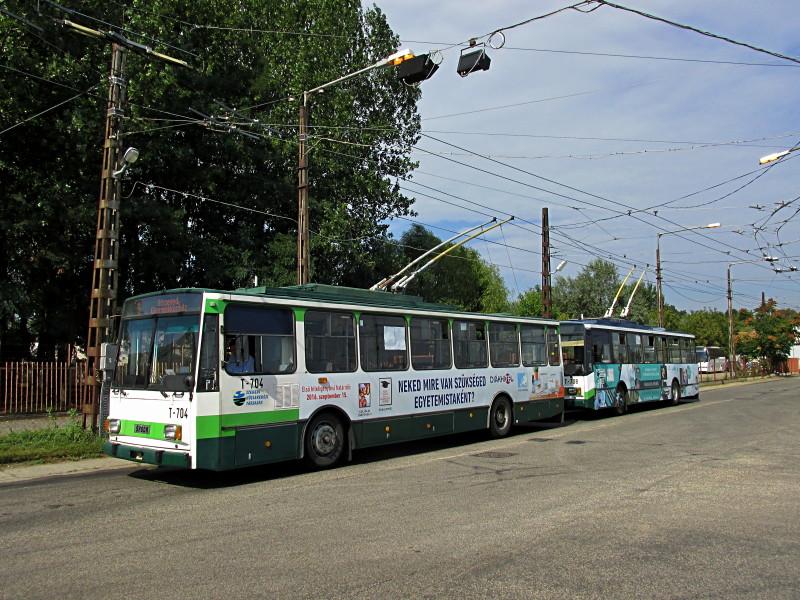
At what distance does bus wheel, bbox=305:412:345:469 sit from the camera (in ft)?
35.6

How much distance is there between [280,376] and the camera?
10312 millimetres

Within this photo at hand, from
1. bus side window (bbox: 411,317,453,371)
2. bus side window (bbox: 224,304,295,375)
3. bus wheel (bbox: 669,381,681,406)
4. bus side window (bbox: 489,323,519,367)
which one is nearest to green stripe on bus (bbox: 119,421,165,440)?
bus side window (bbox: 224,304,295,375)

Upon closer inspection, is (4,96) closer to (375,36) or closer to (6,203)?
(6,203)

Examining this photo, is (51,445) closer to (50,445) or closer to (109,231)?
(50,445)

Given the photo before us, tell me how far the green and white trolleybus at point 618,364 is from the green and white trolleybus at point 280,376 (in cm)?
713

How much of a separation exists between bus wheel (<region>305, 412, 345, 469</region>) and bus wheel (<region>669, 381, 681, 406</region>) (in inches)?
735

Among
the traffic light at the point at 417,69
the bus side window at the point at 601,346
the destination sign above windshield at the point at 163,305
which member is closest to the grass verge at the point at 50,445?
the destination sign above windshield at the point at 163,305

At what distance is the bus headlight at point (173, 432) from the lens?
932cm

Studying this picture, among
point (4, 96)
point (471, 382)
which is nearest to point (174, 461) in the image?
point (471, 382)

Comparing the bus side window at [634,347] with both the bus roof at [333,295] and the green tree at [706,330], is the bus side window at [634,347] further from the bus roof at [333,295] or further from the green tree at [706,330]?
the green tree at [706,330]

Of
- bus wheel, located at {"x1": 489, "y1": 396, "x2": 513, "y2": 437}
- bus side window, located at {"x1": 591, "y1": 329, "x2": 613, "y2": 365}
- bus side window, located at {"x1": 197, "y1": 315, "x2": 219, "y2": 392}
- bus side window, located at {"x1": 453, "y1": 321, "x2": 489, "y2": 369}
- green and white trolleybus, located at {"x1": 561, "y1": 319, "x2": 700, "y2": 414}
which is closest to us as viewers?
bus side window, located at {"x1": 197, "y1": 315, "x2": 219, "y2": 392}

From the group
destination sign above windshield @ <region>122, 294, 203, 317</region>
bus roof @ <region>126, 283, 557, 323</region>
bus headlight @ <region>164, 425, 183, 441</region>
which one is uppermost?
bus roof @ <region>126, 283, 557, 323</region>

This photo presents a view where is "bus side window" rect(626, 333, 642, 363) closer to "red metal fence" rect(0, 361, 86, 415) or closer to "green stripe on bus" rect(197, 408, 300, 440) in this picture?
"green stripe on bus" rect(197, 408, 300, 440)

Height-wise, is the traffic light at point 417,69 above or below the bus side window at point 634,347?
above
